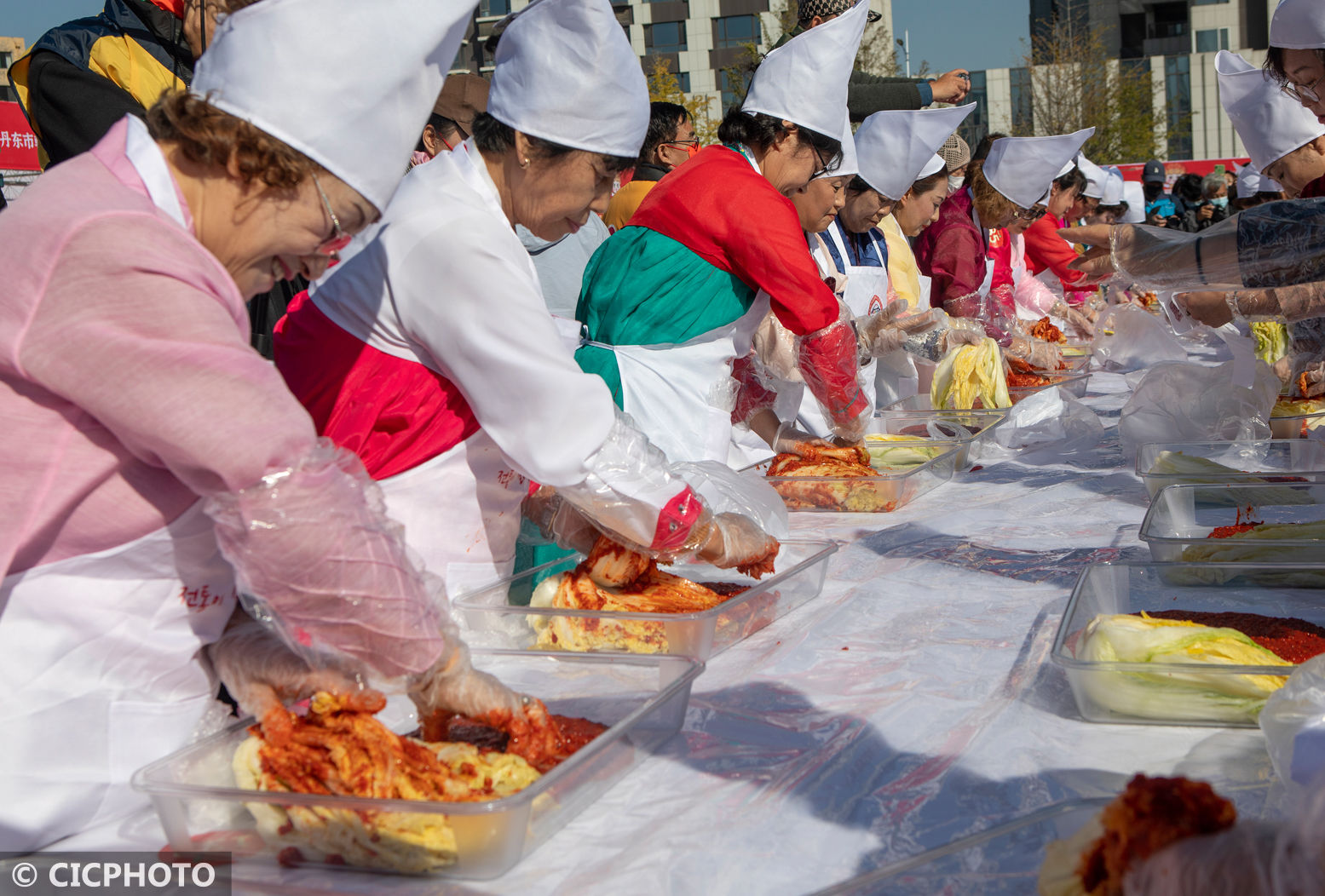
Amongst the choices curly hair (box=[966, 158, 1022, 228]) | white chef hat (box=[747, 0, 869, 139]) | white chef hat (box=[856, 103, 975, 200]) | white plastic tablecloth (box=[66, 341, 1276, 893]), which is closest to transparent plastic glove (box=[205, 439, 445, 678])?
white plastic tablecloth (box=[66, 341, 1276, 893])

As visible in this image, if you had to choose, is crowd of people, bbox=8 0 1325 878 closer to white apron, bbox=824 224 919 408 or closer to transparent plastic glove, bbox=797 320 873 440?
transparent plastic glove, bbox=797 320 873 440

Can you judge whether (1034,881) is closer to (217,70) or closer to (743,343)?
(217,70)

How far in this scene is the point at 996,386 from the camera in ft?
15.0

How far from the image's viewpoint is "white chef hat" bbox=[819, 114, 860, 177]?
11.6 ft

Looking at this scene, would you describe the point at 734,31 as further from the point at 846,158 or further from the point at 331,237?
the point at 331,237

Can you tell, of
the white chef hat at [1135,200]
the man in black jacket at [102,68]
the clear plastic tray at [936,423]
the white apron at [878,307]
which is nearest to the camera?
the man in black jacket at [102,68]

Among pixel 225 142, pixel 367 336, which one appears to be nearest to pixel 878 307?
pixel 367 336

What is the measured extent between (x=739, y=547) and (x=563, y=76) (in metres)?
1.03

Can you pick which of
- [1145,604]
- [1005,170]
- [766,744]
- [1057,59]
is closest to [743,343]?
[1145,604]

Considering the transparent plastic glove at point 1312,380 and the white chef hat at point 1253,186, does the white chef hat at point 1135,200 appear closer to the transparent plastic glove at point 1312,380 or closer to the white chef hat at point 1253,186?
the white chef hat at point 1253,186

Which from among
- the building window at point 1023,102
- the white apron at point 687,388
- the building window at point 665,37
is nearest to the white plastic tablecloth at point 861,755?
the white apron at point 687,388

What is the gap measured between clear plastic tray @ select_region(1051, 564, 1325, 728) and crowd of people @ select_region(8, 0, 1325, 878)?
0.68 metres

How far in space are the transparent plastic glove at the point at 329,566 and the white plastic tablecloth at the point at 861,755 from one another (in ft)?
0.92

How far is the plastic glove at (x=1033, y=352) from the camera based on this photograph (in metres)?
5.57
